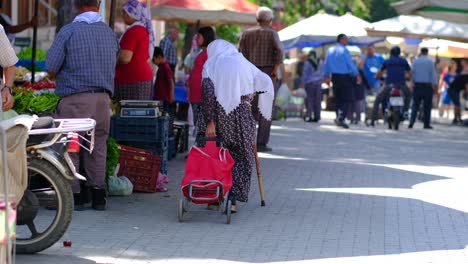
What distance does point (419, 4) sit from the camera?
1772 cm

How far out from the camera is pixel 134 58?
11758 mm

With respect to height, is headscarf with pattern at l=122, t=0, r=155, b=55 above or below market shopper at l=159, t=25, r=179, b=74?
above

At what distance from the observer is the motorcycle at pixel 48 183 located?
7.79 metres

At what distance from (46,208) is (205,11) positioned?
34.4 feet

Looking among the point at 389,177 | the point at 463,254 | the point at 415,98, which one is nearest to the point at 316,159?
the point at 389,177

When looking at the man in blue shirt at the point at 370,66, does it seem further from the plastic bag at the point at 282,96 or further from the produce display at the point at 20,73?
the produce display at the point at 20,73

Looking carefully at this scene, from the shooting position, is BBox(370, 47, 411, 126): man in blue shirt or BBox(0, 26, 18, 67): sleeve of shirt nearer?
BBox(0, 26, 18, 67): sleeve of shirt

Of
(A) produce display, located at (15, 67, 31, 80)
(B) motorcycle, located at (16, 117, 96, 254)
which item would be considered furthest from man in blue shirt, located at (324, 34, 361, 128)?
(B) motorcycle, located at (16, 117, 96, 254)

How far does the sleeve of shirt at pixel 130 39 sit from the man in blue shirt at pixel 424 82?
1414 cm

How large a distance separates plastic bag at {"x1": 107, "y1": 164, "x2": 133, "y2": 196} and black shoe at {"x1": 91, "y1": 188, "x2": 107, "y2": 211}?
838mm

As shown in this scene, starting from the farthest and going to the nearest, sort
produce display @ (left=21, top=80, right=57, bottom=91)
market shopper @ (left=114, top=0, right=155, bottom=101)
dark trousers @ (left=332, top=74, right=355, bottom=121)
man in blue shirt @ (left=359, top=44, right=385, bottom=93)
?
man in blue shirt @ (left=359, top=44, right=385, bottom=93), dark trousers @ (left=332, top=74, right=355, bottom=121), market shopper @ (left=114, top=0, right=155, bottom=101), produce display @ (left=21, top=80, right=57, bottom=91)

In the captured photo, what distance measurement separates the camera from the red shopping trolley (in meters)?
9.74

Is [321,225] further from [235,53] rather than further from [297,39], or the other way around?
[297,39]

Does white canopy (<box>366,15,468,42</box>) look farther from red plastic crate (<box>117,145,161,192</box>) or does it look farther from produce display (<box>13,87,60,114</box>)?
produce display (<box>13,87,60,114</box>)
